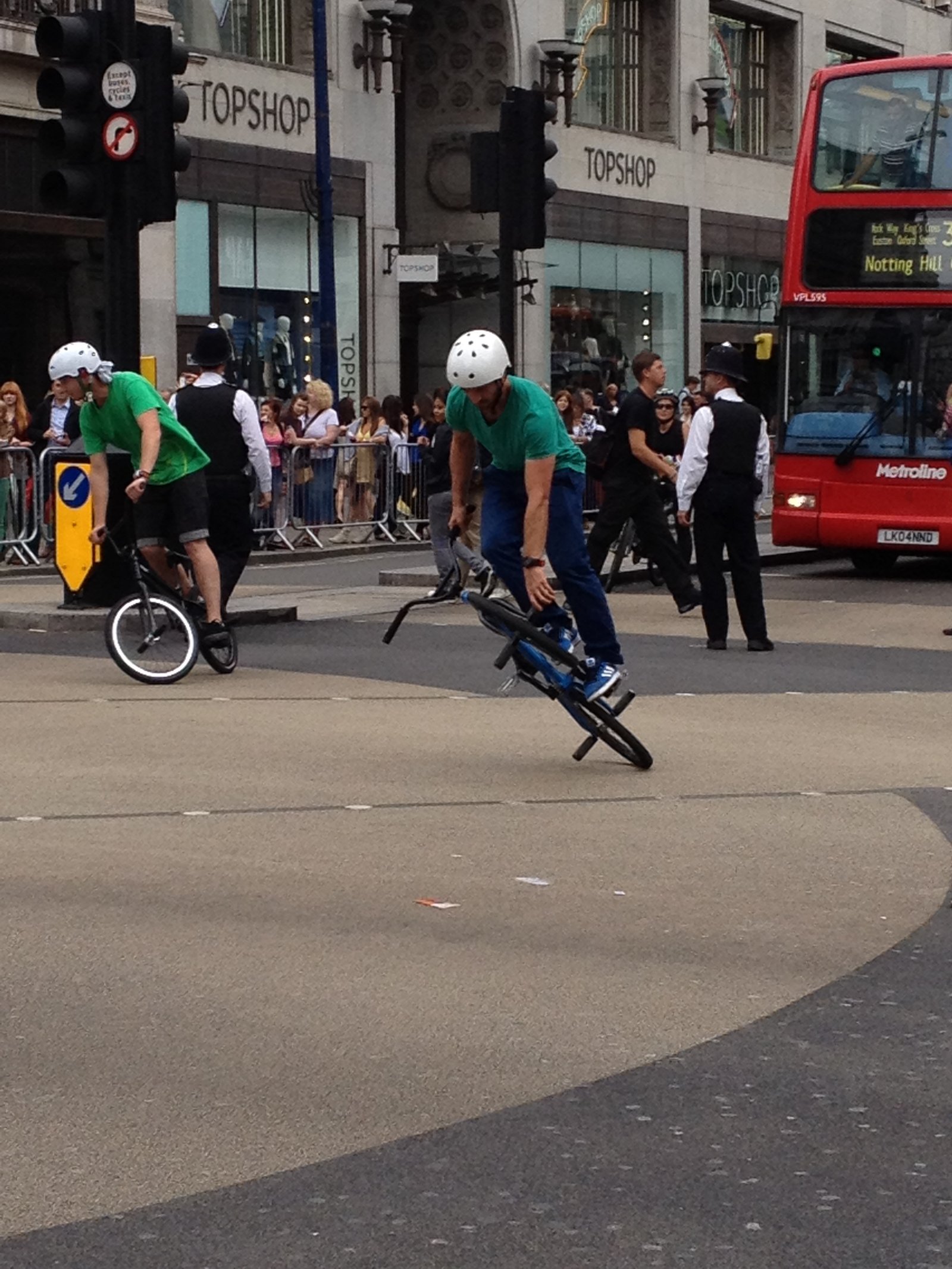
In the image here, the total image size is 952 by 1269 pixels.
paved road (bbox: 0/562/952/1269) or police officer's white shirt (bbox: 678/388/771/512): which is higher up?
police officer's white shirt (bbox: 678/388/771/512)

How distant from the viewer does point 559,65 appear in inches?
1471

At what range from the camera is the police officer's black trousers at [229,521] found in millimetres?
13438

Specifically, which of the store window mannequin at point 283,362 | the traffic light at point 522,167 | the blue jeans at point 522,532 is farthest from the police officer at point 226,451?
the store window mannequin at point 283,362

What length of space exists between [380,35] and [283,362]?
16.9 ft

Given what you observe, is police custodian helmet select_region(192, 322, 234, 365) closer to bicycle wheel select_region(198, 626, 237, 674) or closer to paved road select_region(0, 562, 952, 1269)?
bicycle wheel select_region(198, 626, 237, 674)

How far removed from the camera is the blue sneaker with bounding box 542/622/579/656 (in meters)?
9.34

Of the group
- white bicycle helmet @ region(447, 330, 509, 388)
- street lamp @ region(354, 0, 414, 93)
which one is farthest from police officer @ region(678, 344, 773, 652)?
Answer: street lamp @ region(354, 0, 414, 93)

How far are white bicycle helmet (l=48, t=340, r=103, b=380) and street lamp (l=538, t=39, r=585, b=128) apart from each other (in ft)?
83.3

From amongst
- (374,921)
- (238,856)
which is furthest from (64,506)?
(374,921)

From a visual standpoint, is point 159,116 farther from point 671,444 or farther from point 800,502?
point 800,502

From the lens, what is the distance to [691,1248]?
155 inches

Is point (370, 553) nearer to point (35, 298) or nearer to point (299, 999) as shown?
point (35, 298)

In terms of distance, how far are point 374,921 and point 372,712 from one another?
457 cm

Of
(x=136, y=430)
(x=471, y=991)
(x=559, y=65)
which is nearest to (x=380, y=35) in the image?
(x=559, y=65)
